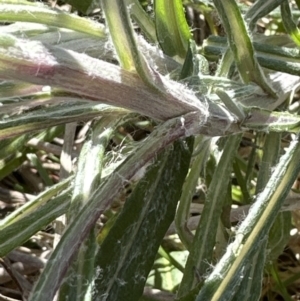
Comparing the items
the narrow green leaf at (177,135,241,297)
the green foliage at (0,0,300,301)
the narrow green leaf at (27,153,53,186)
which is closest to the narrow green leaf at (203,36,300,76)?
the green foliage at (0,0,300,301)

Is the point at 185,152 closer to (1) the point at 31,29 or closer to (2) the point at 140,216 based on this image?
(2) the point at 140,216

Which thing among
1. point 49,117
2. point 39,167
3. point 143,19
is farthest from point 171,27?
point 39,167

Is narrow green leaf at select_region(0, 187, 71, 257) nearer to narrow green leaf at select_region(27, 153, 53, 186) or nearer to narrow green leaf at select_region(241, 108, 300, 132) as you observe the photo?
narrow green leaf at select_region(241, 108, 300, 132)

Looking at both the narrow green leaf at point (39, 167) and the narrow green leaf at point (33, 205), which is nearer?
the narrow green leaf at point (33, 205)

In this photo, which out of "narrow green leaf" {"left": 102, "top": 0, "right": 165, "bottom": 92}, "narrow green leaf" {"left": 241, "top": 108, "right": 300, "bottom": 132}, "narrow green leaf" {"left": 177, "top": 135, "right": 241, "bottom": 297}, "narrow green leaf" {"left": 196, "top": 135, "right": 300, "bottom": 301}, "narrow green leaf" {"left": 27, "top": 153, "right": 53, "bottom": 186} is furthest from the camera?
"narrow green leaf" {"left": 27, "top": 153, "right": 53, "bottom": 186}

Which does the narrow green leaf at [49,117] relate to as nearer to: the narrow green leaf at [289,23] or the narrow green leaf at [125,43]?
the narrow green leaf at [125,43]

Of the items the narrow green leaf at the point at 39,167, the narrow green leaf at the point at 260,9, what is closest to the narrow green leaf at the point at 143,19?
the narrow green leaf at the point at 260,9

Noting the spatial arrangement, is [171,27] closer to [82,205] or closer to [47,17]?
[47,17]
